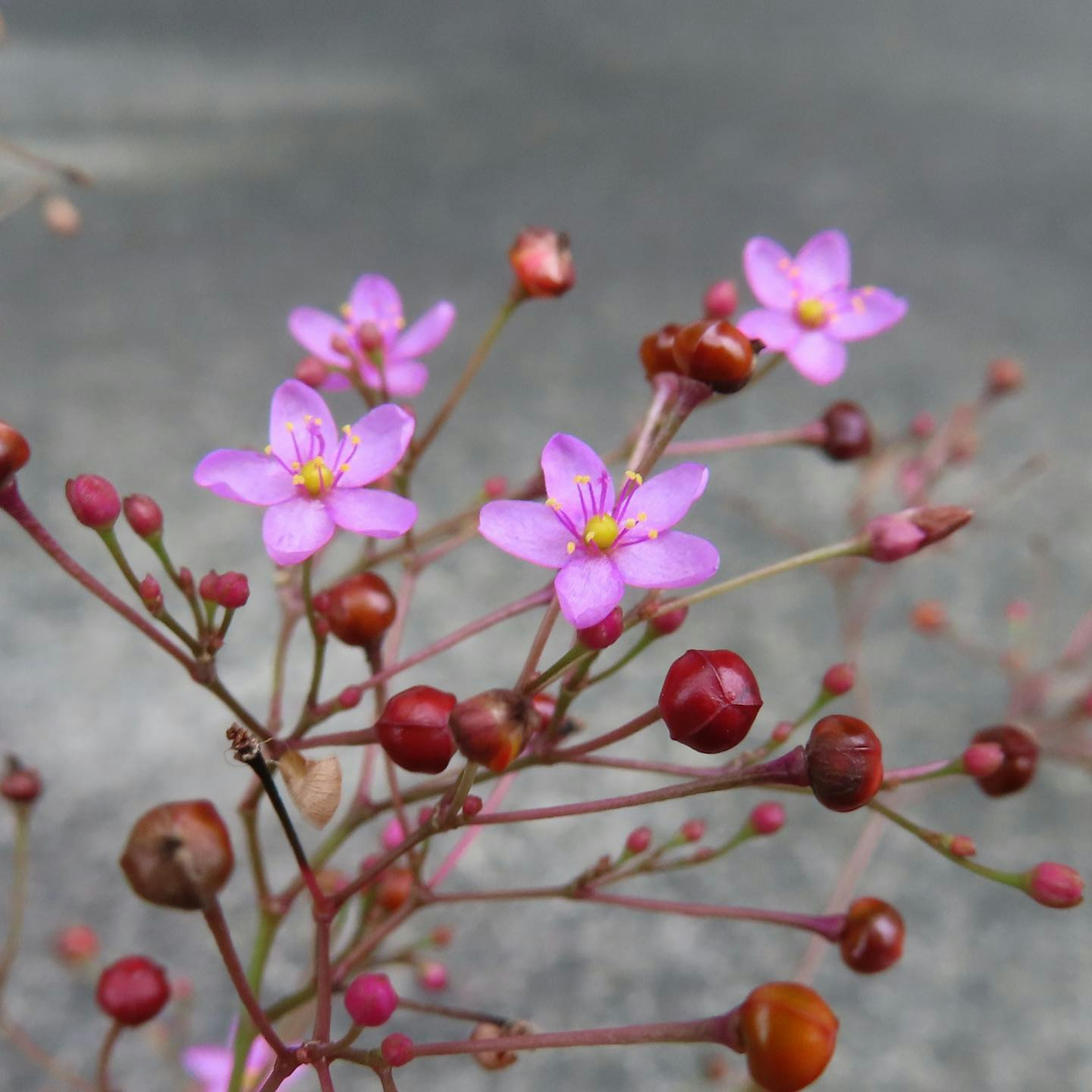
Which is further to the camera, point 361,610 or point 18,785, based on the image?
point 18,785

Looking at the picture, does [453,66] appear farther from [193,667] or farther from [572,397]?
[193,667]

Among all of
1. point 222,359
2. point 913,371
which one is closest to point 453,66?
point 222,359

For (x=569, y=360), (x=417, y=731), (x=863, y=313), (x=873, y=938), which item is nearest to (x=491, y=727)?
(x=417, y=731)

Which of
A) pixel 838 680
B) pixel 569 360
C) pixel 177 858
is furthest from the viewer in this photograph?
pixel 569 360

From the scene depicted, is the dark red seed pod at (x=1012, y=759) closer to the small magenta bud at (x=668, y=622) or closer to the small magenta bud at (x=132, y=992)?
the small magenta bud at (x=668, y=622)

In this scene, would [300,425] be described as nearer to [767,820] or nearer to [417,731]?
[417,731]

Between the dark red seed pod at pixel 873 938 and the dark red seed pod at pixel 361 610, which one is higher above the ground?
the dark red seed pod at pixel 361 610

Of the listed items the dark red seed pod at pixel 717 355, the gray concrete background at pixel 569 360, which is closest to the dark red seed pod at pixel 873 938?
the dark red seed pod at pixel 717 355
